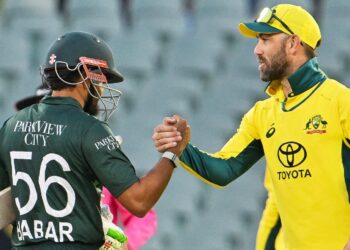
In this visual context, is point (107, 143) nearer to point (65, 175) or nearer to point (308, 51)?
point (65, 175)

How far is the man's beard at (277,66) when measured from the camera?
16.0ft

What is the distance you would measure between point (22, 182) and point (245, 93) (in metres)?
6.67

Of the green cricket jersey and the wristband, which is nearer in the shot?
the green cricket jersey

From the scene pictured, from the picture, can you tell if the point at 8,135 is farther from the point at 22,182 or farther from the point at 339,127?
the point at 339,127

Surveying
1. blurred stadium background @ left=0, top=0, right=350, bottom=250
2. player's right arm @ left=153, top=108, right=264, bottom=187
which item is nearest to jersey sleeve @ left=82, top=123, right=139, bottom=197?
player's right arm @ left=153, top=108, right=264, bottom=187

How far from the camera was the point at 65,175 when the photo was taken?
432cm

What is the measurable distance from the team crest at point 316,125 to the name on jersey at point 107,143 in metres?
0.88

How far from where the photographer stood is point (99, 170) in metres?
4.32

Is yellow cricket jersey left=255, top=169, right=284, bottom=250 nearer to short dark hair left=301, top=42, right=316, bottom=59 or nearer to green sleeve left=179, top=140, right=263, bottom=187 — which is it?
A: green sleeve left=179, top=140, right=263, bottom=187

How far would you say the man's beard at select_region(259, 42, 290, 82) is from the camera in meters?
4.89

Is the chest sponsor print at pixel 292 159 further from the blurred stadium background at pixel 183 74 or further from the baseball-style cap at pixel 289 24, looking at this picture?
the blurred stadium background at pixel 183 74

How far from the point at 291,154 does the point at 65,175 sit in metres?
1.02

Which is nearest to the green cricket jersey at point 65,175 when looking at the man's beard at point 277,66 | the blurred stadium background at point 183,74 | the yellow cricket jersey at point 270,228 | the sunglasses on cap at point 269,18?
the man's beard at point 277,66

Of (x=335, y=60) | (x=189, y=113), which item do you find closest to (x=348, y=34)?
(x=335, y=60)
